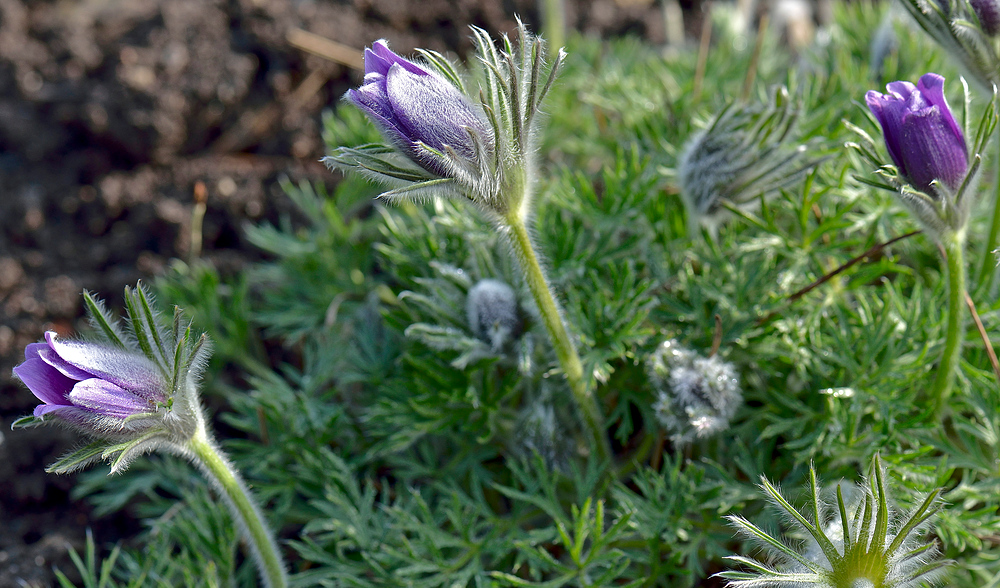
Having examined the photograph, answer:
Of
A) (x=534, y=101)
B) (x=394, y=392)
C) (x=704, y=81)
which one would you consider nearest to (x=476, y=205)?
(x=534, y=101)

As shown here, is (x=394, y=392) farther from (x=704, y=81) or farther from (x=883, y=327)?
(x=704, y=81)

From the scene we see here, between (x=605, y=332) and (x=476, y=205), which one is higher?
(x=476, y=205)

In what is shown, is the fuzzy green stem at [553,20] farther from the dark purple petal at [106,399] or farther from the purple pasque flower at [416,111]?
the dark purple petal at [106,399]

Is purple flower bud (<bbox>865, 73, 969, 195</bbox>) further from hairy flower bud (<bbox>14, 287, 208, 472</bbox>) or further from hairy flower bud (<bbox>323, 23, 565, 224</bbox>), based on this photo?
hairy flower bud (<bbox>14, 287, 208, 472</bbox>)

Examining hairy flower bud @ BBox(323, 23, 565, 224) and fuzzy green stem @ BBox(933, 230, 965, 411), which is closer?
hairy flower bud @ BBox(323, 23, 565, 224)

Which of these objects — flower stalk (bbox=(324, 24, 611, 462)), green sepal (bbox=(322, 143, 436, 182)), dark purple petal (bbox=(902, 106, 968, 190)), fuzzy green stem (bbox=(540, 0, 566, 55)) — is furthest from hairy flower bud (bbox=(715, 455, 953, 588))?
fuzzy green stem (bbox=(540, 0, 566, 55))

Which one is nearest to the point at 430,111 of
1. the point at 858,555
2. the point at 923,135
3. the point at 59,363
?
the point at 59,363

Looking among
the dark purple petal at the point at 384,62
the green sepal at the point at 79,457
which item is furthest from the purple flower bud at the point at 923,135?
the green sepal at the point at 79,457
